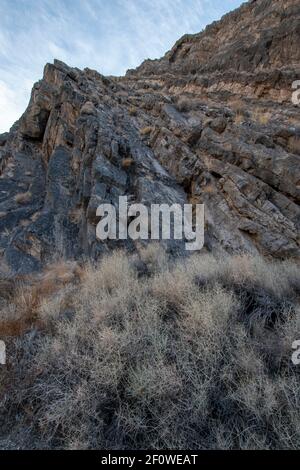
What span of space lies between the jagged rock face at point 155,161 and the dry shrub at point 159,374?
371 centimetres

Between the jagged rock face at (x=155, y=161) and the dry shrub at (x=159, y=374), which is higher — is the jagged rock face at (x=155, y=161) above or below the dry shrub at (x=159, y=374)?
above

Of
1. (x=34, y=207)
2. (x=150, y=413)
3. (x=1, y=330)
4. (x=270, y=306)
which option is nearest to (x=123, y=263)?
(x=1, y=330)

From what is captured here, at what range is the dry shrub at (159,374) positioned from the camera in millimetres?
2199

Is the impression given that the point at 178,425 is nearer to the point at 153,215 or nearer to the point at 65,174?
the point at 153,215

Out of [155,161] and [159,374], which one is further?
[155,161]

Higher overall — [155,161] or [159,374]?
[155,161]

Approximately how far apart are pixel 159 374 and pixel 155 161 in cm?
955

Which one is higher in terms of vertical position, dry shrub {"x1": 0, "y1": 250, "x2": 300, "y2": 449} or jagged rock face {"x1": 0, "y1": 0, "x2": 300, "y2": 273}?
jagged rock face {"x1": 0, "y1": 0, "x2": 300, "y2": 273}

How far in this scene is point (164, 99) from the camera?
1573cm

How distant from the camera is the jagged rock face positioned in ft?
26.9

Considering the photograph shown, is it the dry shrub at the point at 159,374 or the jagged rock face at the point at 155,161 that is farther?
the jagged rock face at the point at 155,161

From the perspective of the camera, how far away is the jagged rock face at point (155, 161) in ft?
26.9

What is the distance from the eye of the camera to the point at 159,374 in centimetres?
247

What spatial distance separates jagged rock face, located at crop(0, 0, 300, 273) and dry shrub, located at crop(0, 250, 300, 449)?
146 inches
